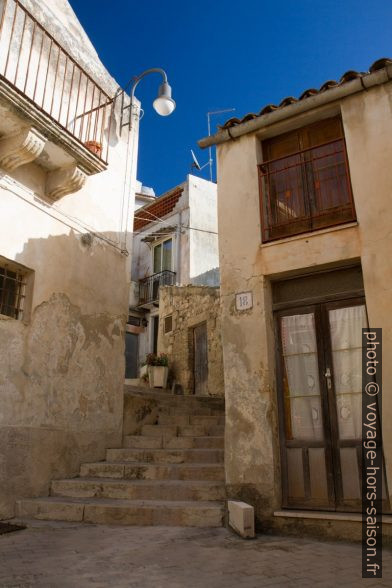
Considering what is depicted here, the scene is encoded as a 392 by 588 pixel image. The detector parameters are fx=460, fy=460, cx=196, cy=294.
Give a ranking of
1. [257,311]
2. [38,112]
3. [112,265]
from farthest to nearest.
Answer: [112,265], [38,112], [257,311]

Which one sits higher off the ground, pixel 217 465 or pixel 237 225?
pixel 237 225

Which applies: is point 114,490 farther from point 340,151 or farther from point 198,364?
point 198,364

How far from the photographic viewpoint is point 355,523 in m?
4.80

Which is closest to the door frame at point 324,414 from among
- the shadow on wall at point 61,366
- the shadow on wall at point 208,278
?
the shadow on wall at point 61,366

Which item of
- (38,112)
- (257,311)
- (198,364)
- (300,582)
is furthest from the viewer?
(198,364)

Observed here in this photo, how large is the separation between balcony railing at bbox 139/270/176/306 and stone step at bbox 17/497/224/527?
14.4 m

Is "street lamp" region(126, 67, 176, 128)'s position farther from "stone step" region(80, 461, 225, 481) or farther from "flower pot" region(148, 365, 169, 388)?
"flower pot" region(148, 365, 169, 388)

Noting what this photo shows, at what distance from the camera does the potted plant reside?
1445 cm

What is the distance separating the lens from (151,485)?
6066mm

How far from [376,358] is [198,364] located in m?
9.97

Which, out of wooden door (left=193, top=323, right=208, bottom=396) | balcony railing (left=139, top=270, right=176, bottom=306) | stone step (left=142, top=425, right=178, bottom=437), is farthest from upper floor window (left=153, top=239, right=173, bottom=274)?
stone step (left=142, top=425, right=178, bottom=437)

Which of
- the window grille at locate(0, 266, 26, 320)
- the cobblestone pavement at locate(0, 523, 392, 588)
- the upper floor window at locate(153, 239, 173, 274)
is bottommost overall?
the cobblestone pavement at locate(0, 523, 392, 588)

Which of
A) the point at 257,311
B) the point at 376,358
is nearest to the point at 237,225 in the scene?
the point at 257,311

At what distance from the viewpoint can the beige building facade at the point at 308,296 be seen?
5.29 m
